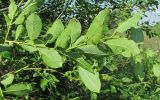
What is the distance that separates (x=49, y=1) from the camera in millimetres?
3629

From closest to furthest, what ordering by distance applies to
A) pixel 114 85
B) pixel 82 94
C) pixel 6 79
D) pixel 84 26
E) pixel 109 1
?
pixel 6 79 → pixel 114 85 → pixel 82 94 → pixel 84 26 → pixel 109 1

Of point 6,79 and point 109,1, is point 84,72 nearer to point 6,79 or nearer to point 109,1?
point 6,79

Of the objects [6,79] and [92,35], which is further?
[6,79]

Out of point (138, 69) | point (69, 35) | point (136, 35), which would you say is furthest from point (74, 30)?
point (138, 69)

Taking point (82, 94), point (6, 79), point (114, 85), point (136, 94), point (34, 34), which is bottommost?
point (82, 94)

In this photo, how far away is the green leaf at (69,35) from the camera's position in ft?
2.21

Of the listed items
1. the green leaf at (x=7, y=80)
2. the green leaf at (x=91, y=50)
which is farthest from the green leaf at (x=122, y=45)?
the green leaf at (x=7, y=80)

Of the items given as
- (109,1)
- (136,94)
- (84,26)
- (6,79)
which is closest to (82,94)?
(84,26)

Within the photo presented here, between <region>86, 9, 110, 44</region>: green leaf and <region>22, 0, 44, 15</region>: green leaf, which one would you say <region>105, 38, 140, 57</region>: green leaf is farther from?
<region>22, 0, 44, 15</region>: green leaf

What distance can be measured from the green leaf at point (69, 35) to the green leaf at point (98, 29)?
3 centimetres

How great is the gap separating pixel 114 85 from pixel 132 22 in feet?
3.42

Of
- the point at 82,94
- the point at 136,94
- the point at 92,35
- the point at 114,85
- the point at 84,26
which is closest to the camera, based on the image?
the point at 92,35

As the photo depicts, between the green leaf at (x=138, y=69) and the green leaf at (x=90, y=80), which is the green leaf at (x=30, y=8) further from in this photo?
the green leaf at (x=138, y=69)

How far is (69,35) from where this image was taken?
2.24 feet
